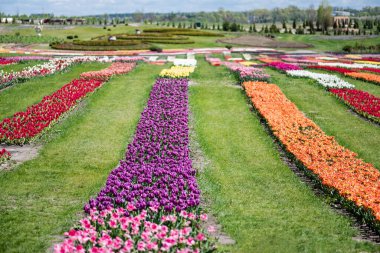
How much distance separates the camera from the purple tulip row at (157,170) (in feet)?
32.2

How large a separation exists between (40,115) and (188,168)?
9.11 m

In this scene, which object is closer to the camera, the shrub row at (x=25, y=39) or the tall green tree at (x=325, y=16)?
the shrub row at (x=25, y=39)

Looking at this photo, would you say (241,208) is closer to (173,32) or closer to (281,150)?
(281,150)

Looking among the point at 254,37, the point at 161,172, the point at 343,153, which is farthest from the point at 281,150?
the point at 254,37

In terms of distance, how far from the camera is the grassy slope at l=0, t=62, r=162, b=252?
930 centimetres

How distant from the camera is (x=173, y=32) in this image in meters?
69.9

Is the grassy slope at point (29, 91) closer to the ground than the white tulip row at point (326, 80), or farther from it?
closer to the ground

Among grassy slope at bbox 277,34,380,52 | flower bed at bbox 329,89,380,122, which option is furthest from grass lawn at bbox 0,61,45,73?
grassy slope at bbox 277,34,380,52

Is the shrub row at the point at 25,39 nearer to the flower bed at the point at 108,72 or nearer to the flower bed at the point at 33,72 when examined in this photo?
the flower bed at the point at 33,72

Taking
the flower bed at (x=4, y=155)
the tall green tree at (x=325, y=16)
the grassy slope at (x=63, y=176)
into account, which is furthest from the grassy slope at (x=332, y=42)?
the flower bed at (x=4, y=155)

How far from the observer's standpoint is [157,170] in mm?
11812

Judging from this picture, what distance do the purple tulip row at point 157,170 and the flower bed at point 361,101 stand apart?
30.0ft

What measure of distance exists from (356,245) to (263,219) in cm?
216

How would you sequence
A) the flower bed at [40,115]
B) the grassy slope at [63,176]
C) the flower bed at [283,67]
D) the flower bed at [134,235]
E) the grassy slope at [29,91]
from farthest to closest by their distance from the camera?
the flower bed at [283,67] → the grassy slope at [29,91] → the flower bed at [40,115] → the grassy slope at [63,176] → the flower bed at [134,235]
